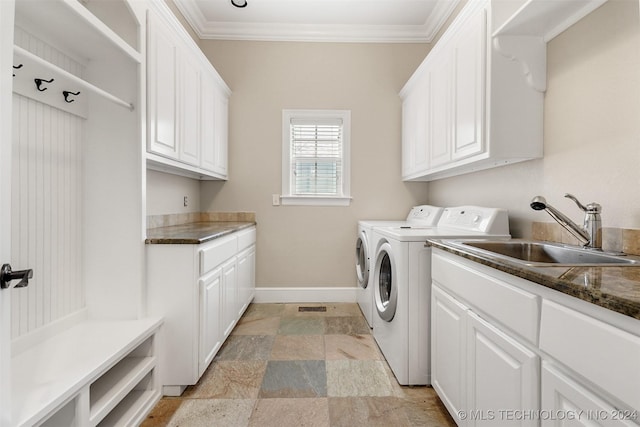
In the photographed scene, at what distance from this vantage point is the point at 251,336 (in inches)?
94.8

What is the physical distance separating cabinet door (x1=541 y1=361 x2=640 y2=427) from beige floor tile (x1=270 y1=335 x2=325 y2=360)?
4.90ft

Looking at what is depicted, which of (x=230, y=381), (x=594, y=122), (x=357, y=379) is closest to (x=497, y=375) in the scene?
(x=357, y=379)

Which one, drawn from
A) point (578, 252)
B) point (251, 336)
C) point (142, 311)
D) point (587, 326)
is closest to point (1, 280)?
point (142, 311)

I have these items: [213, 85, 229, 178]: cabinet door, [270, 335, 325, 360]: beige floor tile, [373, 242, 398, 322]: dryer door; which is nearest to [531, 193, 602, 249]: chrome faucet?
[373, 242, 398, 322]: dryer door

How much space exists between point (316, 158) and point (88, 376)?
2.64 metres

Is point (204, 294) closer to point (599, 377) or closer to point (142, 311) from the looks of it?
point (142, 311)

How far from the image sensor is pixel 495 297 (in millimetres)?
1045

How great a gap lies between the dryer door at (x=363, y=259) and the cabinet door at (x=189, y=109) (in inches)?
62.0

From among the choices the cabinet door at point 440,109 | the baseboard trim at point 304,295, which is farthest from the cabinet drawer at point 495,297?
the baseboard trim at point 304,295

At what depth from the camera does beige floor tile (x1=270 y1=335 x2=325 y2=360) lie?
2.10 m

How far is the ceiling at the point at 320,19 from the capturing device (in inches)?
109

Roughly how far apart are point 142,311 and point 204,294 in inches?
12.9

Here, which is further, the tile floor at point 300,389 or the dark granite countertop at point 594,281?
the tile floor at point 300,389

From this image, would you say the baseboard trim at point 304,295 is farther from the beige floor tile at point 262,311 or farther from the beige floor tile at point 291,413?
the beige floor tile at point 291,413
